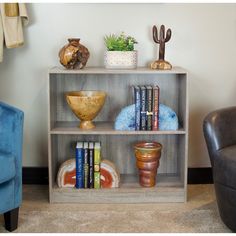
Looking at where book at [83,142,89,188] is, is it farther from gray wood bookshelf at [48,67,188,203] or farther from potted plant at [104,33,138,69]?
potted plant at [104,33,138,69]

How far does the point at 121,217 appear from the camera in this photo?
2652 mm

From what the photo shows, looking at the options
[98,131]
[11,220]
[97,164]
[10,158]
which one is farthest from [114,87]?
[11,220]

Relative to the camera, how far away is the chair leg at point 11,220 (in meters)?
2.46

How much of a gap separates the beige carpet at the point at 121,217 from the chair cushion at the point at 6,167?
323mm

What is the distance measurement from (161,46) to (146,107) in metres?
0.40

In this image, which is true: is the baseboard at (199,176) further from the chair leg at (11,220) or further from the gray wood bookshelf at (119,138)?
the chair leg at (11,220)

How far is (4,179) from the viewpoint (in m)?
2.34

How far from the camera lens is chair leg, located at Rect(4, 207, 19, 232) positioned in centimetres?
246

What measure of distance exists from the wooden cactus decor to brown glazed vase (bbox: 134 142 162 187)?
1.64ft

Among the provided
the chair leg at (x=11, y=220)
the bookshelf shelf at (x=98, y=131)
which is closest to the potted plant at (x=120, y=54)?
the bookshelf shelf at (x=98, y=131)

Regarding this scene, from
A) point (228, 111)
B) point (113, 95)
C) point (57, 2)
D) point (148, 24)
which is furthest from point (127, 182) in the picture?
point (57, 2)

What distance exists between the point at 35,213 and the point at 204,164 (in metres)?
1.24

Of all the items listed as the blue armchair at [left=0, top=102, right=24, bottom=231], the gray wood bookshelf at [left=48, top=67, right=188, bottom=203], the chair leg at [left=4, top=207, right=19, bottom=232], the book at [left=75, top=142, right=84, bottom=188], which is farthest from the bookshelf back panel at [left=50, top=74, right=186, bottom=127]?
the chair leg at [left=4, top=207, right=19, bottom=232]

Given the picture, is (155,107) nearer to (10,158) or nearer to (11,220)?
(10,158)
